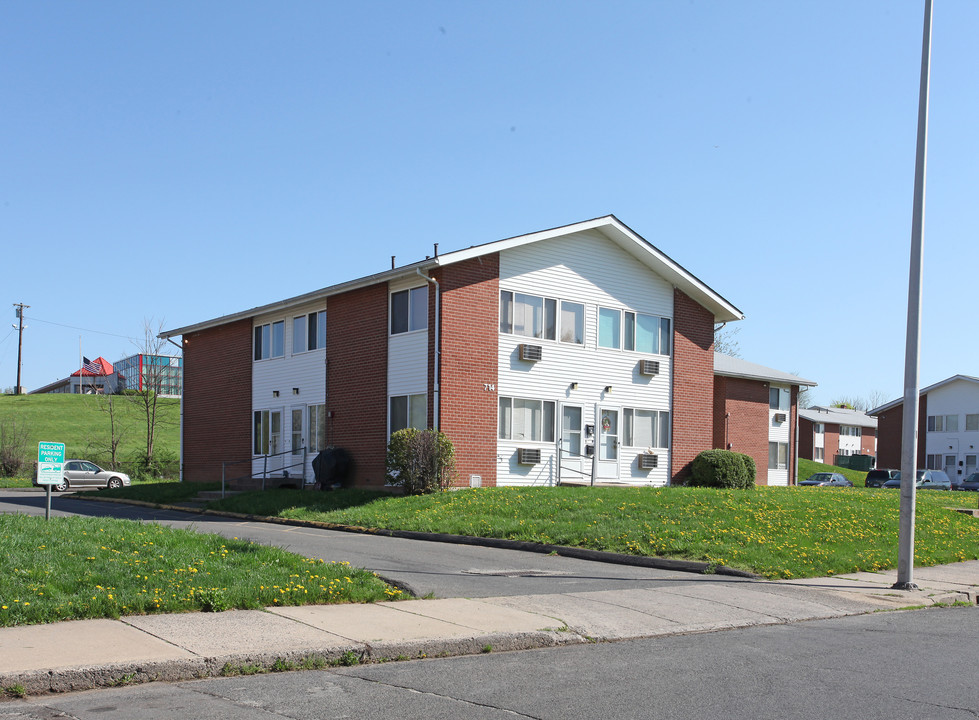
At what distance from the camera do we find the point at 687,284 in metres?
30.7

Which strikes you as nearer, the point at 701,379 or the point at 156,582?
the point at 156,582

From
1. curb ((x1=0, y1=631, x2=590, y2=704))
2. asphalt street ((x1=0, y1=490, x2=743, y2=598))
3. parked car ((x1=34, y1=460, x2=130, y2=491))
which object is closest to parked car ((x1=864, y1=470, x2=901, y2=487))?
parked car ((x1=34, y1=460, x2=130, y2=491))

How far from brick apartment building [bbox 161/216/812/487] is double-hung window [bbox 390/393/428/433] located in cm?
4

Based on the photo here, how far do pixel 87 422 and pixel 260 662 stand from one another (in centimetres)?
7190

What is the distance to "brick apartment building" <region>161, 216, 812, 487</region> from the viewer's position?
25.5 m

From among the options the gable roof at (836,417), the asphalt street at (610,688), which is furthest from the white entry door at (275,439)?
the gable roof at (836,417)

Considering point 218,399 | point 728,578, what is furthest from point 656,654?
point 218,399

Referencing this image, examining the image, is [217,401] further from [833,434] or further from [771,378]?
[833,434]

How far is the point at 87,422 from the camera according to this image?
240 ft

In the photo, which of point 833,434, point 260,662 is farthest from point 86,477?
point 833,434

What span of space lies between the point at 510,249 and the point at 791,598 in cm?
1608

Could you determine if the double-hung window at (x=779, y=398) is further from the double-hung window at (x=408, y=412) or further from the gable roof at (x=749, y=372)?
the double-hung window at (x=408, y=412)

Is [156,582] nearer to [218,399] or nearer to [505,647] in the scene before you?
[505,647]

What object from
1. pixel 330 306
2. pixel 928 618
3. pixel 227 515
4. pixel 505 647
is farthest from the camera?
pixel 330 306
